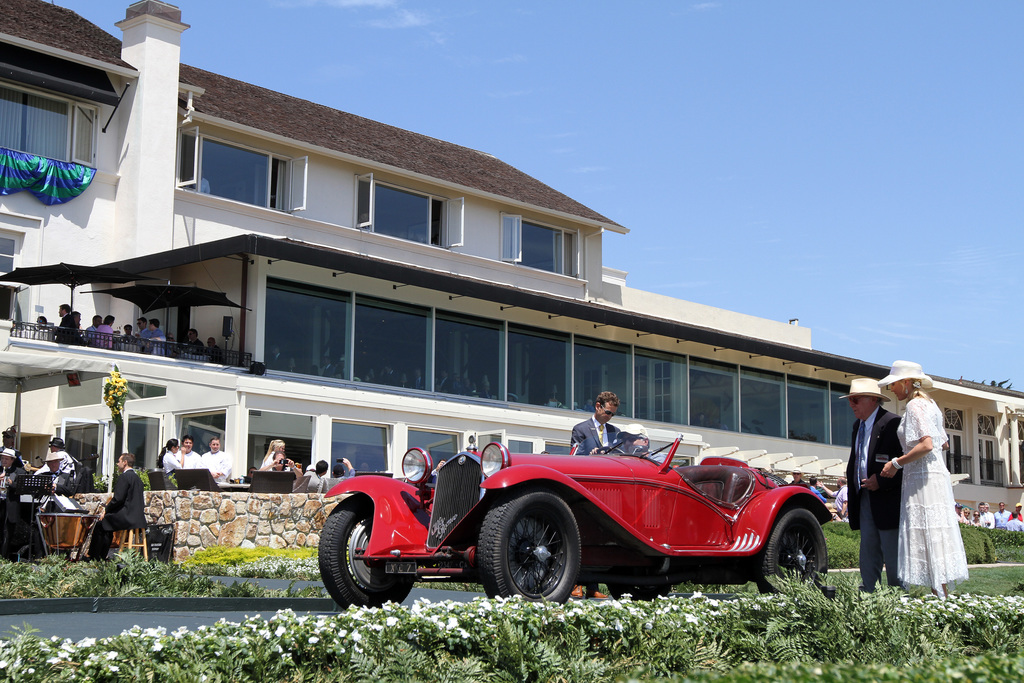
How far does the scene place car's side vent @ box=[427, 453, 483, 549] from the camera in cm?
767

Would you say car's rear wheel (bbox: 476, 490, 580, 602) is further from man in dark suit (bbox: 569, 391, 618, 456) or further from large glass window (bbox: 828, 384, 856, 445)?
large glass window (bbox: 828, 384, 856, 445)

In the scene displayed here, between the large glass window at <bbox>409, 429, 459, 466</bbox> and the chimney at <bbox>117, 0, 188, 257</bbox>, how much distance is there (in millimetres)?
6793

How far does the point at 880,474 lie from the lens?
346 inches

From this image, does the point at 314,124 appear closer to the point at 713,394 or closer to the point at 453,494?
the point at 713,394

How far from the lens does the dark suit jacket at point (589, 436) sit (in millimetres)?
9633

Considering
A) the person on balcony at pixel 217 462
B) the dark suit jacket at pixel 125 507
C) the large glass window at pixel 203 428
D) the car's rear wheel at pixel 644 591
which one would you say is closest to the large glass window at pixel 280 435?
the large glass window at pixel 203 428

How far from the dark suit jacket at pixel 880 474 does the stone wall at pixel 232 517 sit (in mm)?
9473

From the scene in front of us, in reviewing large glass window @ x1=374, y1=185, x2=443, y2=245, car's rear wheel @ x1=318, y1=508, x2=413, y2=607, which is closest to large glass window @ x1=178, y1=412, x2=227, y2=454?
large glass window @ x1=374, y1=185, x2=443, y2=245

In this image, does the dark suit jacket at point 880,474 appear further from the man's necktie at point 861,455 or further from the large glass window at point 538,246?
the large glass window at point 538,246

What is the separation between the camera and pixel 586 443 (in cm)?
965

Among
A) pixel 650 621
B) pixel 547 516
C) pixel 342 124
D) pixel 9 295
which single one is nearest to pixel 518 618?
pixel 650 621

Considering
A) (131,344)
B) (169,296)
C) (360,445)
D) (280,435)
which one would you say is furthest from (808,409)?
(131,344)

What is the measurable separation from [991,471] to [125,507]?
125 feet

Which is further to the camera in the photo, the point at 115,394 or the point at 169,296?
the point at 169,296
